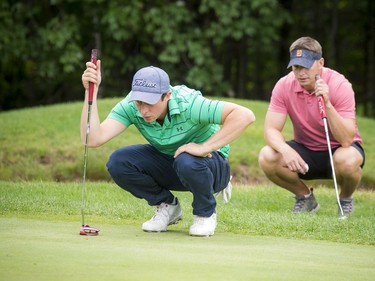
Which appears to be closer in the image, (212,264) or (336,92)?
(212,264)

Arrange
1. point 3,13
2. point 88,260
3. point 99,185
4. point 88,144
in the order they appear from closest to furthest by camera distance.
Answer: point 88,260
point 88,144
point 99,185
point 3,13

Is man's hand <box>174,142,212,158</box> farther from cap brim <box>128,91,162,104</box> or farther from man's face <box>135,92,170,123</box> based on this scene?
cap brim <box>128,91,162,104</box>

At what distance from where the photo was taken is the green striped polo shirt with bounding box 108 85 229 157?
20.6 feet

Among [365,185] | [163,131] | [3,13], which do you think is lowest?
[365,185]

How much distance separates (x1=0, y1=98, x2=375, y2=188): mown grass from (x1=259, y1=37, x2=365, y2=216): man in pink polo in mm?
3559

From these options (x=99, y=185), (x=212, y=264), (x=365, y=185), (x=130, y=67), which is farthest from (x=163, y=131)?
(x=130, y=67)

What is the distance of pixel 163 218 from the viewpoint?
22.0 feet

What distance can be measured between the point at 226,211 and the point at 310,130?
4.13 ft

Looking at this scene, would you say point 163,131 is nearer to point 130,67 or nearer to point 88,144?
point 88,144

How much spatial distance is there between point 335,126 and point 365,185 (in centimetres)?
507

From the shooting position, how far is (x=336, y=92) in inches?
321

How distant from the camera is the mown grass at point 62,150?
12.3 meters

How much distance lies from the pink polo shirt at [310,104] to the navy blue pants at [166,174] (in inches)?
67.9

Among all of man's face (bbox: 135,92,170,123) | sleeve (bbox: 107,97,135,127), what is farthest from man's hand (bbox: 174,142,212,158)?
sleeve (bbox: 107,97,135,127)
